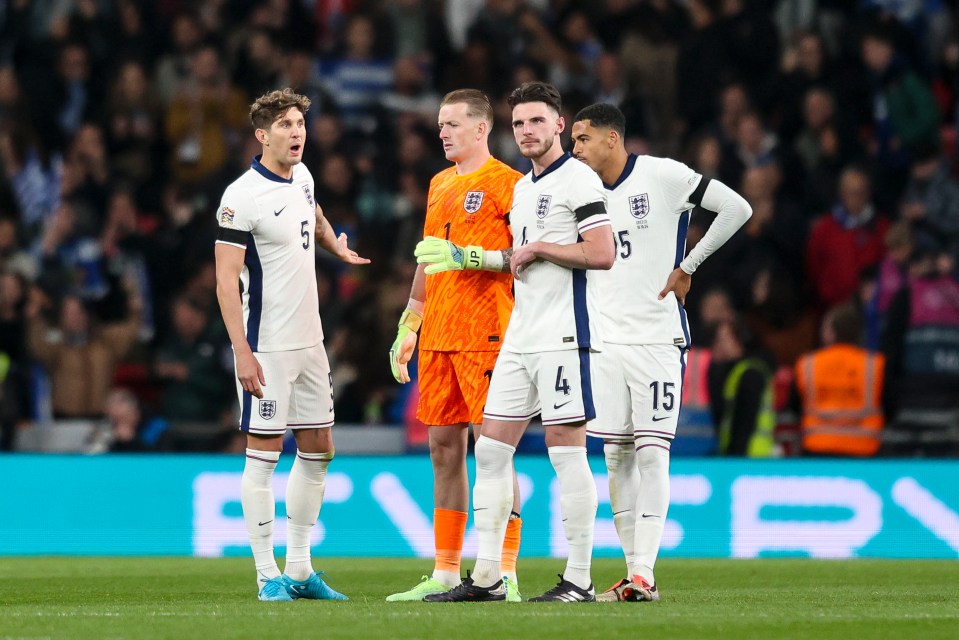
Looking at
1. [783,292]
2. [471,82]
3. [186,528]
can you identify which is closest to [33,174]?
[471,82]

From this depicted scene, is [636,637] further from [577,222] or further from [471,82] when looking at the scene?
[471,82]

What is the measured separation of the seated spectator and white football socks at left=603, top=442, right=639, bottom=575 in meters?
4.69

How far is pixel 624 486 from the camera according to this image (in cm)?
852

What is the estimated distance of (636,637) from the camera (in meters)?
6.45

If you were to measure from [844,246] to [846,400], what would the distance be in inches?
88.2

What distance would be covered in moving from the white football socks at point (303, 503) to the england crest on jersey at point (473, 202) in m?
1.42

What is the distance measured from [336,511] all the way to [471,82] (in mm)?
5639

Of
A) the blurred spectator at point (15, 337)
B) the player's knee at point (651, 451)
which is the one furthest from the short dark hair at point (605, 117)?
the blurred spectator at point (15, 337)

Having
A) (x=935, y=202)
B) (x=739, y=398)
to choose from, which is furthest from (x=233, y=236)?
(x=935, y=202)

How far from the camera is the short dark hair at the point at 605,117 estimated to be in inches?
334

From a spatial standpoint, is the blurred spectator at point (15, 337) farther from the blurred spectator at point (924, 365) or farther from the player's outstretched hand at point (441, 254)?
the player's outstretched hand at point (441, 254)

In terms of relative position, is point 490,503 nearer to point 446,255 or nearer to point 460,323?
point 460,323

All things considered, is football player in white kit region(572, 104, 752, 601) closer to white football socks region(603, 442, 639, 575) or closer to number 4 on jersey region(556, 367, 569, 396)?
white football socks region(603, 442, 639, 575)

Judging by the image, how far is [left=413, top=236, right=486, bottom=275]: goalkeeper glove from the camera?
7941 millimetres
